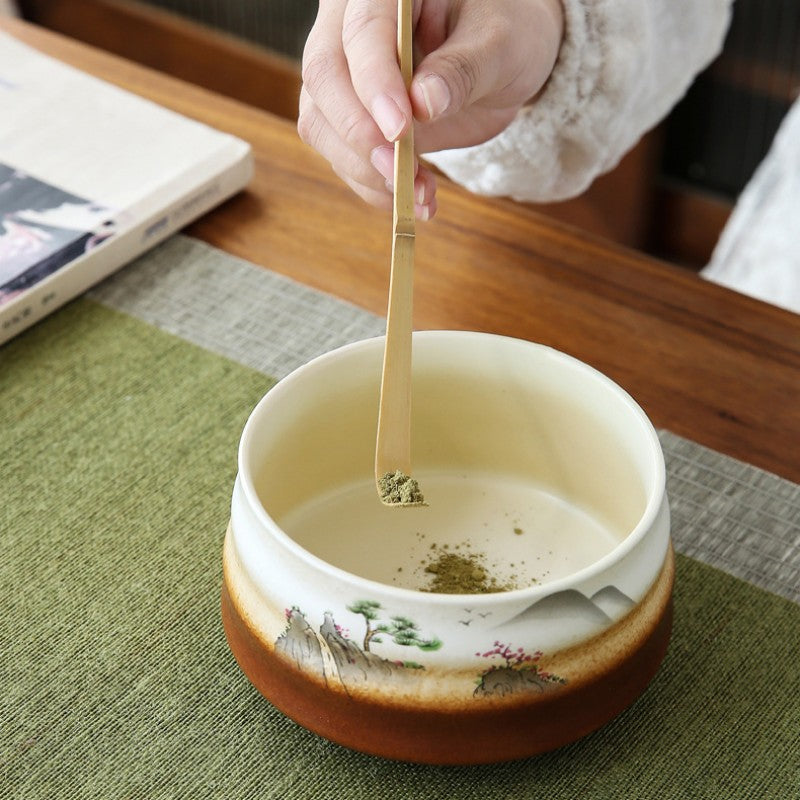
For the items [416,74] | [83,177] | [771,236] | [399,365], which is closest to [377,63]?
[416,74]

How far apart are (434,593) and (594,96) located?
42 cm

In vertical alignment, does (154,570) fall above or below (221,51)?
above

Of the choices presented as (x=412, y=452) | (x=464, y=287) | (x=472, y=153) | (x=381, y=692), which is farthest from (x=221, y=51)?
(x=381, y=692)

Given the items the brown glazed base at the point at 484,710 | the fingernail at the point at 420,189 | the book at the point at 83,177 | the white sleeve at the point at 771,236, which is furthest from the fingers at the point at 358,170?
the white sleeve at the point at 771,236

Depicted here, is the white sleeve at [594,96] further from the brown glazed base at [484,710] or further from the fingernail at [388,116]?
the brown glazed base at [484,710]

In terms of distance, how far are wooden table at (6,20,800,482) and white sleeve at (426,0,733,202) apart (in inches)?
1.4

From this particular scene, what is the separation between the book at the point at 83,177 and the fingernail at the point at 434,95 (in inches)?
8.3

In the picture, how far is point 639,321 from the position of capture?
591 millimetres

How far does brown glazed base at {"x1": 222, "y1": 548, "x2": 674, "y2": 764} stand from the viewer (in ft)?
1.11

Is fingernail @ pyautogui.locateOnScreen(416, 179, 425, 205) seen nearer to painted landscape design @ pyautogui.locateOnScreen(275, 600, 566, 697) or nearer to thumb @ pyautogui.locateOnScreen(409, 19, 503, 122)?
thumb @ pyautogui.locateOnScreen(409, 19, 503, 122)

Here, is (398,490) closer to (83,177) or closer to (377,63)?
(377,63)

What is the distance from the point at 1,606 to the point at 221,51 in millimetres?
1446

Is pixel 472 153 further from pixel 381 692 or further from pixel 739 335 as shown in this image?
pixel 381 692

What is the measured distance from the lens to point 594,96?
2.20 feet
